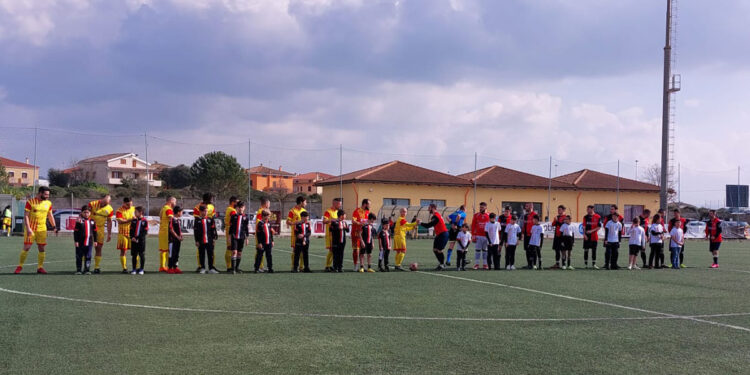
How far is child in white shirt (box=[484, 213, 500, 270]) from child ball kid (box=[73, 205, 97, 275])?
385 inches

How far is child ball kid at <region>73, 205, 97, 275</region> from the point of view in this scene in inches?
538

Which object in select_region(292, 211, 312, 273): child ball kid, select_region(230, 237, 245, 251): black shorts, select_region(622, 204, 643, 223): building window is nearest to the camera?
select_region(230, 237, 245, 251): black shorts

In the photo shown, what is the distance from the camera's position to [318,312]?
9.10 metres

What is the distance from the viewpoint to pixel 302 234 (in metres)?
15.2

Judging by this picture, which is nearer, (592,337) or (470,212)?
(592,337)

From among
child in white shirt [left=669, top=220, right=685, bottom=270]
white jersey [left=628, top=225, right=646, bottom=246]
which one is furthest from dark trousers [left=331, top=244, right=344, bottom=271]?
child in white shirt [left=669, top=220, right=685, bottom=270]

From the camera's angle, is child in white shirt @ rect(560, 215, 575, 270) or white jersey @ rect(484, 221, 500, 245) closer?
white jersey @ rect(484, 221, 500, 245)

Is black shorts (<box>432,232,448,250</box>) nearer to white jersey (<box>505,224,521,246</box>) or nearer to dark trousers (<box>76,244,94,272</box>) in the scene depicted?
white jersey (<box>505,224,521,246</box>)

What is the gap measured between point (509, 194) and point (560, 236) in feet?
99.8

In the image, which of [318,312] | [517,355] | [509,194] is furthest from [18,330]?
[509,194]

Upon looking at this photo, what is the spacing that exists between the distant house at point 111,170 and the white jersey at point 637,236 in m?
26.9

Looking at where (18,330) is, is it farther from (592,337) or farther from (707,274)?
(707,274)

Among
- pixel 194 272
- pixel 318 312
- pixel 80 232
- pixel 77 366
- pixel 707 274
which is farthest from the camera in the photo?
pixel 707 274

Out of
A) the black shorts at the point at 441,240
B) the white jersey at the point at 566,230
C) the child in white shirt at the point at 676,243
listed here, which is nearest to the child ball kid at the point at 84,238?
the black shorts at the point at 441,240
